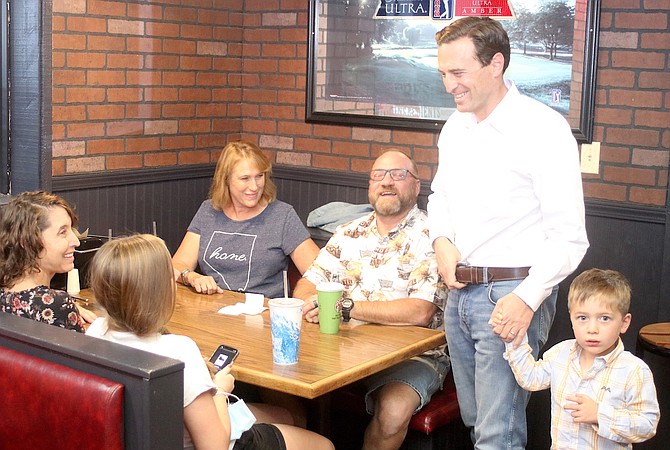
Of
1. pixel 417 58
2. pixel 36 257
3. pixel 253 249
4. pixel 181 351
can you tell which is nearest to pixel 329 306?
pixel 181 351

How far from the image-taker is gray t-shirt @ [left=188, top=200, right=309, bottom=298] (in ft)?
12.0


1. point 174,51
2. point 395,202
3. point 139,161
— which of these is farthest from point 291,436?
point 174,51

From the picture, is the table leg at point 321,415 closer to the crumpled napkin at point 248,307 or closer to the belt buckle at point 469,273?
the crumpled napkin at point 248,307

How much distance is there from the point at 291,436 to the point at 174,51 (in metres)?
2.64

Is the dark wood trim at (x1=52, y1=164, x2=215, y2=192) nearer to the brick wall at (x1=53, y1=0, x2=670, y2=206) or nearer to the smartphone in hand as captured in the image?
the brick wall at (x1=53, y1=0, x2=670, y2=206)

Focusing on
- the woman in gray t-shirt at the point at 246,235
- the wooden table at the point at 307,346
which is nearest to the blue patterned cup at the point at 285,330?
the wooden table at the point at 307,346

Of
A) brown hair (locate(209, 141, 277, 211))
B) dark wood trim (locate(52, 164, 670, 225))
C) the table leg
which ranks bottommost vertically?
the table leg

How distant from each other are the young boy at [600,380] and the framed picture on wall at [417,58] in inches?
62.5

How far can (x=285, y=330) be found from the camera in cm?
245

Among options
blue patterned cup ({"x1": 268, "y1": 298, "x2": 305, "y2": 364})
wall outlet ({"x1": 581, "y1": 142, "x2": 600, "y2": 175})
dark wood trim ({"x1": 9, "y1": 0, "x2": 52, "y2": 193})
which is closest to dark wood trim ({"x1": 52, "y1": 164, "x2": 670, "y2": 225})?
wall outlet ({"x1": 581, "y1": 142, "x2": 600, "y2": 175})

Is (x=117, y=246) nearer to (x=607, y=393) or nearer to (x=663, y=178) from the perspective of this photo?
(x=607, y=393)

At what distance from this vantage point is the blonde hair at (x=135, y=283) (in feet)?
6.91

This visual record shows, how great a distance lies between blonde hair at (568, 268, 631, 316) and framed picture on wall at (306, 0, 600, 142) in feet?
5.02

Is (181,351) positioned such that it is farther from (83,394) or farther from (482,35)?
(482,35)
